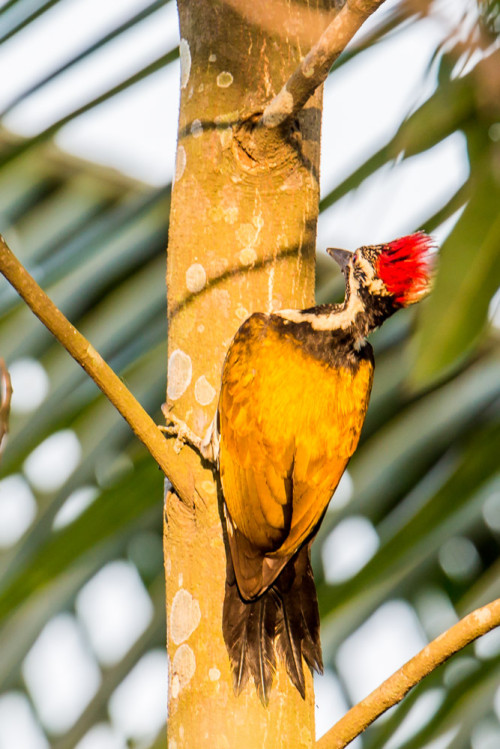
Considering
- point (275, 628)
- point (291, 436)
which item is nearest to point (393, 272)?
point (291, 436)

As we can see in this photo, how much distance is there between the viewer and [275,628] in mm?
2082

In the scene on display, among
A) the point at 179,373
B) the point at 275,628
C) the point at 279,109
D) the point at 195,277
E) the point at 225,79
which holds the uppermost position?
the point at 225,79

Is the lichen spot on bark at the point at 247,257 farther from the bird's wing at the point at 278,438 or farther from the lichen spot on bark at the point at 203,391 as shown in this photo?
the lichen spot on bark at the point at 203,391

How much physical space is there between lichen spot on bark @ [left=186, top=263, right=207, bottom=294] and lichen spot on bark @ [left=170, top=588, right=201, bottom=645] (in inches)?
24.0

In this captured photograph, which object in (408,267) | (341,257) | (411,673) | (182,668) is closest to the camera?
(411,673)

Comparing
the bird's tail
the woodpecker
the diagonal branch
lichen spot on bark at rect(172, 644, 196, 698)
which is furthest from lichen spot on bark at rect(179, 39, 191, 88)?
lichen spot on bark at rect(172, 644, 196, 698)

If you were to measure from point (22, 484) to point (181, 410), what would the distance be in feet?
2.30

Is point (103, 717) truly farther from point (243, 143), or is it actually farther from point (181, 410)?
point (243, 143)

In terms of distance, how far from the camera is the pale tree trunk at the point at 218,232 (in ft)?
6.09

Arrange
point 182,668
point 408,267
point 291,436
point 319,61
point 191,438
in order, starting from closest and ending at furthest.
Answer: point 319,61 → point 182,668 → point 191,438 → point 291,436 → point 408,267

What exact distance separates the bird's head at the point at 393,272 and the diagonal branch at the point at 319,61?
59 cm

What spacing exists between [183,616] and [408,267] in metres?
1.05

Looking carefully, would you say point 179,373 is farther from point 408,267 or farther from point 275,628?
point 408,267

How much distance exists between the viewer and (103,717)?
7.81ft
